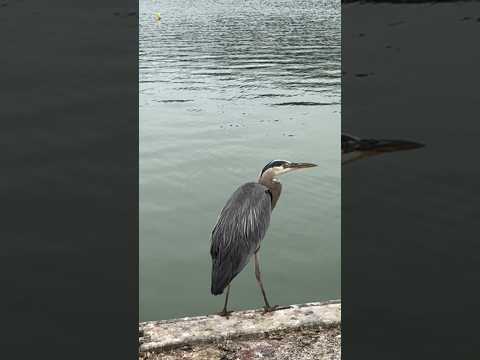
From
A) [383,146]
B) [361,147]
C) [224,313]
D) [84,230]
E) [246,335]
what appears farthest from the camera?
[224,313]

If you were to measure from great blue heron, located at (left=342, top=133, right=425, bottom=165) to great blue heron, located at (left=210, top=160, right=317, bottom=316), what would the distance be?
0.38 m

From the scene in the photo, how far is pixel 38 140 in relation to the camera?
12.8 feet

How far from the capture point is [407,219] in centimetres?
289

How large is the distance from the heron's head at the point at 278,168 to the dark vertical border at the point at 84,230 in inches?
37.8

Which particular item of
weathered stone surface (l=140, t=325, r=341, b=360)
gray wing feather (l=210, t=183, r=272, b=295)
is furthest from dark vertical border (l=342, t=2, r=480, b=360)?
gray wing feather (l=210, t=183, r=272, b=295)

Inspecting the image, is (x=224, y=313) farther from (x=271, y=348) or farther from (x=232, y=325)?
(x=271, y=348)

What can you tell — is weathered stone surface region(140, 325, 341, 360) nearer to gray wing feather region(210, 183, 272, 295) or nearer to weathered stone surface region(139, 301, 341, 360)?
weathered stone surface region(139, 301, 341, 360)

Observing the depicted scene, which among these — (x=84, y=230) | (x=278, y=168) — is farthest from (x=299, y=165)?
(x=84, y=230)

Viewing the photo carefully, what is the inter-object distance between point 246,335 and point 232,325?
103mm

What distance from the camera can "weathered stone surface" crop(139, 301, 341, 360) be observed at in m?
2.89

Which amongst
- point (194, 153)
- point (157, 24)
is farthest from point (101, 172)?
point (157, 24)

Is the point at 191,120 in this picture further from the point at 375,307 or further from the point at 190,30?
the point at 190,30

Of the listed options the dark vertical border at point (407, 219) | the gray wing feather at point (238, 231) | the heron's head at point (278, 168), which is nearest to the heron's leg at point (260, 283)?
the gray wing feather at point (238, 231)

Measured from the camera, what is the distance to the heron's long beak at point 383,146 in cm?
261
